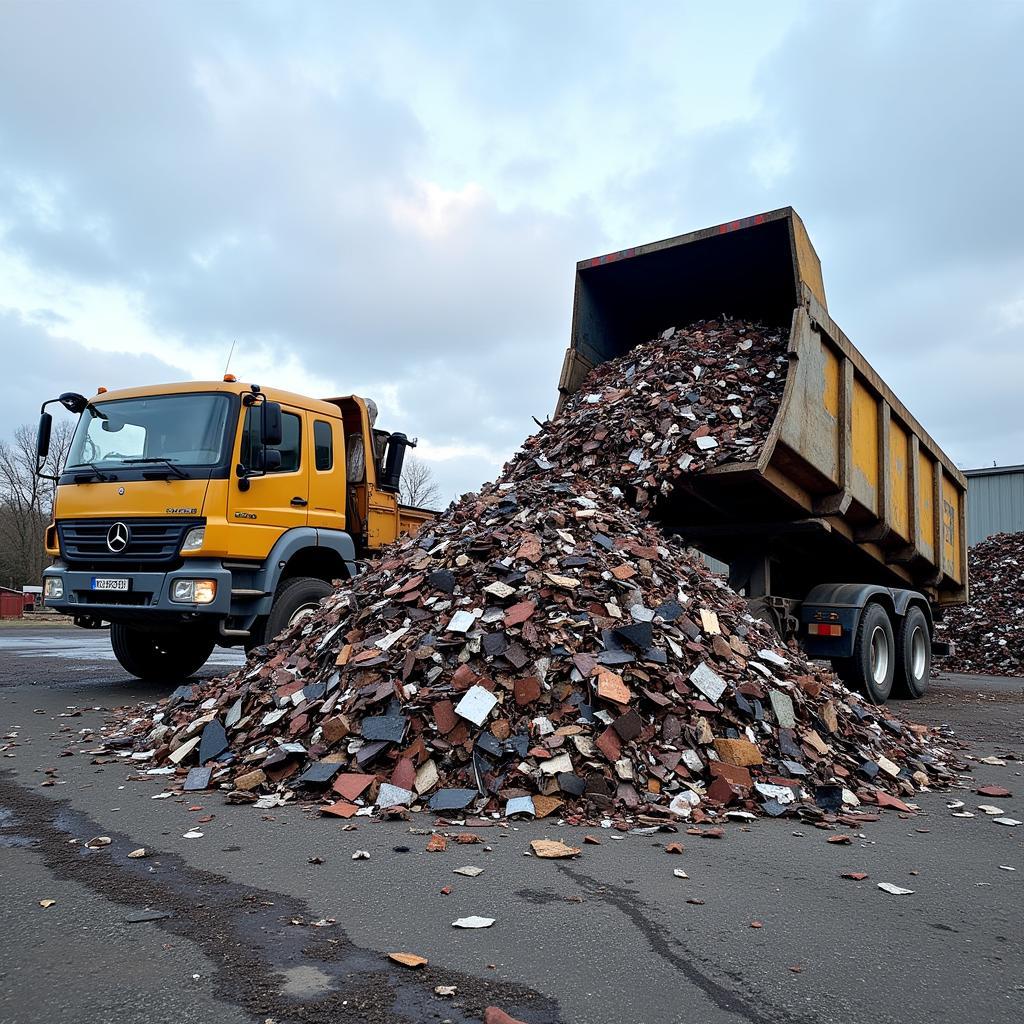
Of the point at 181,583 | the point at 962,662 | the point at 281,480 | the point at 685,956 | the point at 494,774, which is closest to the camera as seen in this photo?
the point at 685,956

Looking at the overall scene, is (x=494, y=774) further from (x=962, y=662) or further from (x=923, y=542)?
(x=962, y=662)

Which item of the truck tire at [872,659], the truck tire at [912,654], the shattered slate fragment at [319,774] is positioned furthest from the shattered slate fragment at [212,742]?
the truck tire at [912,654]

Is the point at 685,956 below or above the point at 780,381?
below

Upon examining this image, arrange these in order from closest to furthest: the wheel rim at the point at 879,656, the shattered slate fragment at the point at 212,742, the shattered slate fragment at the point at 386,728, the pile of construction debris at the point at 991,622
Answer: the shattered slate fragment at the point at 386,728 < the shattered slate fragment at the point at 212,742 < the wheel rim at the point at 879,656 < the pile of construction debris at the point at 991,622

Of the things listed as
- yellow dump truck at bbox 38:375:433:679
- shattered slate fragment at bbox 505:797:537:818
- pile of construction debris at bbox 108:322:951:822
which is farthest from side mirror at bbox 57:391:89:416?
shattered slate fragment at bbox 505:797:537:818

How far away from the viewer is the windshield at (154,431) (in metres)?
6.94

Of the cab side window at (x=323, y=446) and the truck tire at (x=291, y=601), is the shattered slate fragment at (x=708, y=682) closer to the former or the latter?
the truck tire at (x=291, y=601)

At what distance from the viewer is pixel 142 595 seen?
675 centimetres

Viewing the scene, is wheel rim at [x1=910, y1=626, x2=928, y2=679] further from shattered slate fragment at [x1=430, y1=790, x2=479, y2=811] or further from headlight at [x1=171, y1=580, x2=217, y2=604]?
headlight at [x1=171, y1=580, x2=217, y2=604]

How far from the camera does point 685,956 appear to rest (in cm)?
242

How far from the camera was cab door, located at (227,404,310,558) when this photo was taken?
6.89 metres

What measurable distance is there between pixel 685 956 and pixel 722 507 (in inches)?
190

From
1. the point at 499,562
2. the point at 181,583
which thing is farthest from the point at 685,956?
the point at 181,583

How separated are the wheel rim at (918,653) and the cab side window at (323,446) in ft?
21.2
